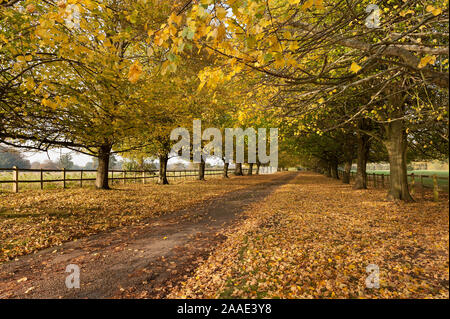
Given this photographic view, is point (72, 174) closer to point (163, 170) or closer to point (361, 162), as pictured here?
point (163, 170)

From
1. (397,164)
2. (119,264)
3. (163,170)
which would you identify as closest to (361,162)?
(397,164)

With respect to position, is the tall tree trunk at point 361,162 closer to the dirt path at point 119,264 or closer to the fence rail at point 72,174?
the dirt path at point 119,264

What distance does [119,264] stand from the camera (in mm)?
4504

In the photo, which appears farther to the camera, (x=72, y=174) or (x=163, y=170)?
(x=163, y=170)

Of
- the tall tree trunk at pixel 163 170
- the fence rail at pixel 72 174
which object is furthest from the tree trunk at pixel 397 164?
the fence rail at pixel 72 174

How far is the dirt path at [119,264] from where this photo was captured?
11.9 feet

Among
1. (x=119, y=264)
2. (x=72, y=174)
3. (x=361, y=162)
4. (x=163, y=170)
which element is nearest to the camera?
(x=119, y=264)

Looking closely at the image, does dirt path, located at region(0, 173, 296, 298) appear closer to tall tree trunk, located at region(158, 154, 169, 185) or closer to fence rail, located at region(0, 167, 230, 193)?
fence rail, located at region(0, 167, 230, 193)

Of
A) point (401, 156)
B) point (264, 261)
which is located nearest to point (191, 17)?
point (264, 261)

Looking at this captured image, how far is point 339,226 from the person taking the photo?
6949 mm

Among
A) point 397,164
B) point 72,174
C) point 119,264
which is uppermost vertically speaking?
point 397,164

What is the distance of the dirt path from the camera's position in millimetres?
3613

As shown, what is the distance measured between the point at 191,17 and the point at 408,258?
5339 mm

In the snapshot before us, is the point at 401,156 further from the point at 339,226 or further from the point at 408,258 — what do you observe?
the point at 408,258
